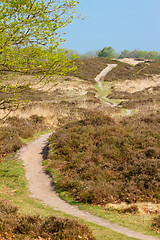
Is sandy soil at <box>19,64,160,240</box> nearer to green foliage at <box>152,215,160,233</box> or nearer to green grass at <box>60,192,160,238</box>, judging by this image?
green grass at <box>60,192,160,238</box>

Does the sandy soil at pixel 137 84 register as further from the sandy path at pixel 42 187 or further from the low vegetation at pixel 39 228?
the low vegetation at pixel 39 228

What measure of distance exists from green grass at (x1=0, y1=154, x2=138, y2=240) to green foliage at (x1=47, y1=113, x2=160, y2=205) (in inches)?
63.3

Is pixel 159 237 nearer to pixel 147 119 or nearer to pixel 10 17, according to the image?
pixel 10 17

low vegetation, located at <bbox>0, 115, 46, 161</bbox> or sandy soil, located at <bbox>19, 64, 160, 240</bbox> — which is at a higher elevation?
low vegetation, located at <bbox>0, 115, 46, 161</bbox>

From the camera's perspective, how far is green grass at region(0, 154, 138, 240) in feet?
22.8

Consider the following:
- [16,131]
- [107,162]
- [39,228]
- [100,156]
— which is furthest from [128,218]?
[16,131]

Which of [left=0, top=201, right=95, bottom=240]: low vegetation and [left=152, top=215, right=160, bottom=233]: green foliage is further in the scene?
[left=152, top=215, right=160, bottom=233]: green foliage

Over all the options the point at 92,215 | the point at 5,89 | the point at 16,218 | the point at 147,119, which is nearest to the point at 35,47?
the point at 5,89

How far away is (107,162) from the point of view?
1347cm

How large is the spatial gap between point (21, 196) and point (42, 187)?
135 centimetres

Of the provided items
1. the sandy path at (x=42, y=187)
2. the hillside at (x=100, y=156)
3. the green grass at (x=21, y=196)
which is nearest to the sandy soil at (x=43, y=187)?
the sandy path at (x=42, y=187)

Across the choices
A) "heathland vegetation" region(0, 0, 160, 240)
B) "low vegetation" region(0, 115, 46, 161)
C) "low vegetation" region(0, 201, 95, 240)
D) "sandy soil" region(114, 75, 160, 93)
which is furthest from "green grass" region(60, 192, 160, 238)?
"sandy soil" region(114, 75, 160, 93)

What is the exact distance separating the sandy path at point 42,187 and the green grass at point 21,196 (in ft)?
1.09

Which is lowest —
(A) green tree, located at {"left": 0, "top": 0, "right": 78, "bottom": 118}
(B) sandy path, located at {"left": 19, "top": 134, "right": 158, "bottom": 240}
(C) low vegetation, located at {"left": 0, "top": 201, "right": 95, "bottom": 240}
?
(B) sandy path, located at {"left": 19, "top": 134, "right": 158, "bottom": 240}
